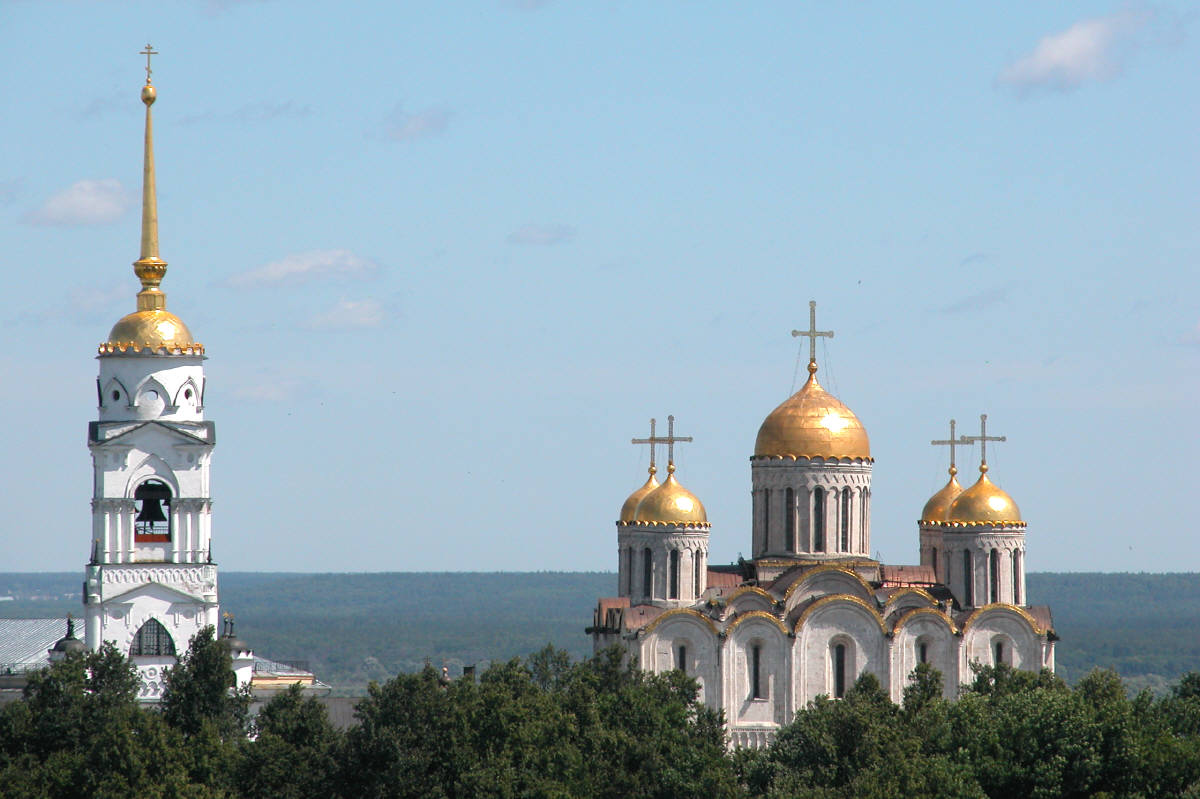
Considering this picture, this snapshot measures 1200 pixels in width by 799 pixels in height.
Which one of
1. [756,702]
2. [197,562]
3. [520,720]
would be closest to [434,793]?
[520,720]

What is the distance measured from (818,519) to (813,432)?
2.28m

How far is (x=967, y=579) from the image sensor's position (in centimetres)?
6850

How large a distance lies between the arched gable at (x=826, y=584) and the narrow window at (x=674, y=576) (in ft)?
9.11

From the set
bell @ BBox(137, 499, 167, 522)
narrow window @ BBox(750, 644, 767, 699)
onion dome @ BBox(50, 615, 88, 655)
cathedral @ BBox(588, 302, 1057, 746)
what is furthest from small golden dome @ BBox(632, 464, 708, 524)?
onion dome @ BBox(50, 615, 88, 655)

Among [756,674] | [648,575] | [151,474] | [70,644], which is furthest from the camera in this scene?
[648,575]

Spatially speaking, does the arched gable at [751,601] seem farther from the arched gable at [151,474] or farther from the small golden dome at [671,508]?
the arched gable at [151,474]

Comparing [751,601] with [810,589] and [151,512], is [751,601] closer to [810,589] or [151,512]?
[810,589]

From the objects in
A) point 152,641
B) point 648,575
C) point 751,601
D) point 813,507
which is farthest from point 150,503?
point 813,507

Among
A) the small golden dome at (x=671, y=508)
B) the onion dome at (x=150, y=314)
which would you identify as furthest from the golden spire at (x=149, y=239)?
the small golden dome at (x=671, y=508)

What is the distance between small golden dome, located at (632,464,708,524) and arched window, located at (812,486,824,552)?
304 cm

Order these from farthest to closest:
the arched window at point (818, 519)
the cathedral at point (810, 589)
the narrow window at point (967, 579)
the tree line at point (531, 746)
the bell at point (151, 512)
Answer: the arched window at point (818, 519) < the narrow window at point (967, 579) < the cathedral at point (810, 589) < the bell at point (151, 512) < the tree line at point (531, 746)

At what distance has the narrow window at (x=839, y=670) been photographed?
6688 cm

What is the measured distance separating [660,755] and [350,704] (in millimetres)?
22732

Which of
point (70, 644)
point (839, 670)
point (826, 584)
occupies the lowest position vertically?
point (839, 670)
